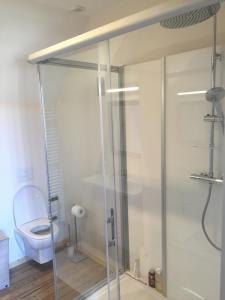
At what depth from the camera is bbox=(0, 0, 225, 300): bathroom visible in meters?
1.91

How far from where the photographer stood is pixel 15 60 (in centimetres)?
252

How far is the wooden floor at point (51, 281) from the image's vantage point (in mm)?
2355

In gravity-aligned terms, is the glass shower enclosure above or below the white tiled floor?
above

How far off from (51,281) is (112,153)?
141 centimetres

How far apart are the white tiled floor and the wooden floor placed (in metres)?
0.13

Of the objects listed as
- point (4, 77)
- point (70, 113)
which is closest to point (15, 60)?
point (4, 77)

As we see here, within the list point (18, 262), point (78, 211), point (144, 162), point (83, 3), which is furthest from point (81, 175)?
point (83, 3)

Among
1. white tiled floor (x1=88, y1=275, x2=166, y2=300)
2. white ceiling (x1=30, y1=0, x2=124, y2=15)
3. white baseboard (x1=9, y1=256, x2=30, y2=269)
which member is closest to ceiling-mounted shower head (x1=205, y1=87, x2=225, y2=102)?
white ceiling (x1=30, y1=0, x2=124, y2=15)

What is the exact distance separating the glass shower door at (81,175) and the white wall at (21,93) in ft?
1.33

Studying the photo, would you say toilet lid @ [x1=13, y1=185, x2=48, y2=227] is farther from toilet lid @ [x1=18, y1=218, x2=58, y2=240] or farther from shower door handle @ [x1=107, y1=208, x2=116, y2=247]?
shower door handle @ [x1=107, y1=208, x2=116, y2=247]

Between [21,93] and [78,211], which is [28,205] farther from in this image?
[21,93]

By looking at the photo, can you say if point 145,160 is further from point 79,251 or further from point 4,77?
point 4,77

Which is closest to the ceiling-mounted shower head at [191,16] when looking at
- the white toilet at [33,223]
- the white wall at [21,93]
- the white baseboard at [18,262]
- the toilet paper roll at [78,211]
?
the white wall at [21,93]

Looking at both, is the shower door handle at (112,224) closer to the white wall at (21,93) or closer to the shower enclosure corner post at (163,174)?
the shower enclosure corner post at (163,174)
